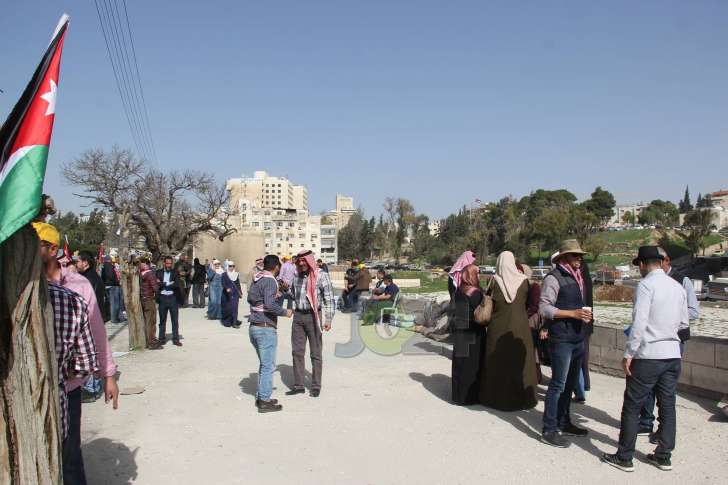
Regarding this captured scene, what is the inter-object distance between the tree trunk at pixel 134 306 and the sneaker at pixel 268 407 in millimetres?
4670

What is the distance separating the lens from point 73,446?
10.9ft

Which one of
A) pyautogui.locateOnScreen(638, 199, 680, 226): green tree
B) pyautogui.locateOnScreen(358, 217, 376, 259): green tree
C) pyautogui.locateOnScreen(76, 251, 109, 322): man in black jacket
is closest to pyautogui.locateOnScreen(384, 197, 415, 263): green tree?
pyautogui.locateOnScreen(358, 217, 376, 259): green tree

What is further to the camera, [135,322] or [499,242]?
[499,242]

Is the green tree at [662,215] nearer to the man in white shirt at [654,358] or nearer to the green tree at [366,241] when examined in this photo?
the green tree at [366,241]

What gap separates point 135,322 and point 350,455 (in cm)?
673

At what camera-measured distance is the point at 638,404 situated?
444cm

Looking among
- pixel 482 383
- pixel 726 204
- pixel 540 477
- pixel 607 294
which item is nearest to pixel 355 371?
pixel 482 383

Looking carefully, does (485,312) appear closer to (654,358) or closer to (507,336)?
(507,336)

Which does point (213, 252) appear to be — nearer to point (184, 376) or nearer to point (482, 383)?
point (184, 376)

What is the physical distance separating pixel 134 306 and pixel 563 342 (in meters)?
7.70

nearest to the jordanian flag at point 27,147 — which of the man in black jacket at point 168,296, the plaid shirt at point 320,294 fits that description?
the plaid shirt at point 320,294

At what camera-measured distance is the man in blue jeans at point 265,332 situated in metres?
6.29

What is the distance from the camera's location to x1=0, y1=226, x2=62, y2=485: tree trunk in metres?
2.29

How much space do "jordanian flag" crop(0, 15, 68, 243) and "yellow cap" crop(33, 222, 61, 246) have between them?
1.12 m
